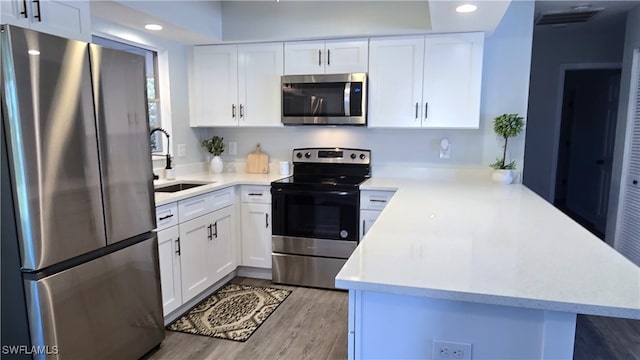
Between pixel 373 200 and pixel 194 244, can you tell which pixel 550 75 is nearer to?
pixel 373 200

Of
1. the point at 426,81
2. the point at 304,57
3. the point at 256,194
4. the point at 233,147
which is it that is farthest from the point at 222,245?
the point at 426,81

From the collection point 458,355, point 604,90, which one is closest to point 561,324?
point 458,355

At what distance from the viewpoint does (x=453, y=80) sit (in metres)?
3.07

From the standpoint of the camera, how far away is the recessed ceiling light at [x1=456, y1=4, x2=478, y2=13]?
229cm

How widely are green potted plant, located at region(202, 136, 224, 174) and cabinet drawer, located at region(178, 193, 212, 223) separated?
2.77 feet

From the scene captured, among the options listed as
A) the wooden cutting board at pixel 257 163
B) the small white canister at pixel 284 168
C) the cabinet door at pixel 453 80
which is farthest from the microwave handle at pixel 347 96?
the wooden cutting board at pixel 257 163

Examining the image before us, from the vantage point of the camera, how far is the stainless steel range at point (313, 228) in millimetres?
3121

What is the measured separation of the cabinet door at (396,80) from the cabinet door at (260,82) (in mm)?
838

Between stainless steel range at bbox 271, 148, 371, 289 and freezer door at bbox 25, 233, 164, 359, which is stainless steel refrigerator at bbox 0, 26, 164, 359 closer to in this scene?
freezer door at bbox 25, 233, 164, 359

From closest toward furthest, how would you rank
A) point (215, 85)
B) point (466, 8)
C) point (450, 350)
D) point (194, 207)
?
point (450, 350) → point (466, 8) → point (194, 207) → point (215, 85)

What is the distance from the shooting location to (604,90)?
564 cm

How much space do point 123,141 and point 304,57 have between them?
189cm

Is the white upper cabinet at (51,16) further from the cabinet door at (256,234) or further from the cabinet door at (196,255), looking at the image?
the cabinet door at (256,234)

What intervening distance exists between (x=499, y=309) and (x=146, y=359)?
198 centimetres
